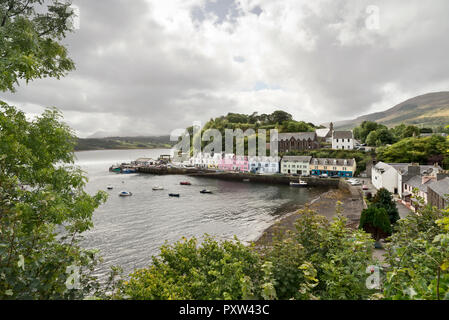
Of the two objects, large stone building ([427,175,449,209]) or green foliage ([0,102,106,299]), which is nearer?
green foliage ([0,102,106,299])

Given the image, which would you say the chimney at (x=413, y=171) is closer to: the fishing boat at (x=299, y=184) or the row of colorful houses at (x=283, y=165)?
the fishing boat at (x=299, y=184)

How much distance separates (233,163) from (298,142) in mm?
27161

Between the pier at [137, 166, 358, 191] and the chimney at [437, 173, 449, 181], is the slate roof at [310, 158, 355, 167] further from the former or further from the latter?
the chimney at [437, 173, 449, 181]

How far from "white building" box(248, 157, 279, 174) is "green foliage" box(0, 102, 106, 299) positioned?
79.7 meters

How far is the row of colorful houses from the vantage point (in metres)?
71.6

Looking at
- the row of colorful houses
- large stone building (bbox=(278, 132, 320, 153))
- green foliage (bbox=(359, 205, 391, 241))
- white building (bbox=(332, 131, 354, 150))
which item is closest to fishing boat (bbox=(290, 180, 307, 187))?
the row of colorful houses

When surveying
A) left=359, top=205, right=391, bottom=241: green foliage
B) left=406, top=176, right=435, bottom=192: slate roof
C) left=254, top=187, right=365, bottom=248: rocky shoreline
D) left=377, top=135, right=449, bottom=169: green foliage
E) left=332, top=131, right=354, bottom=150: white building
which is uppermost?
left=332, top=131, right=354, bottom=150: white building

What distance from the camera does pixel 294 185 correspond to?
6675 cm

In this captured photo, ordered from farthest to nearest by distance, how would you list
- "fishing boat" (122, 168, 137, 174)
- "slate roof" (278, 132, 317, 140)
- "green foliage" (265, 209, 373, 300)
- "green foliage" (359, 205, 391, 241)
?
"fishing boat" (122, 168, 137, 174), "slate roof" (278, 132, 317, 140), "green foliage" (359, 205, 391, 241), "green foliage" (265, 209, 373, 300)

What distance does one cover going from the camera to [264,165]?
86.6m

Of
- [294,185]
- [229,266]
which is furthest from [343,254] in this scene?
[294,185]

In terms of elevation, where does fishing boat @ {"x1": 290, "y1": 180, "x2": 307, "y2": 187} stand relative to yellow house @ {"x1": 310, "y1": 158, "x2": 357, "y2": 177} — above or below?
below

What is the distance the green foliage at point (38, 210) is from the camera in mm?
3568
